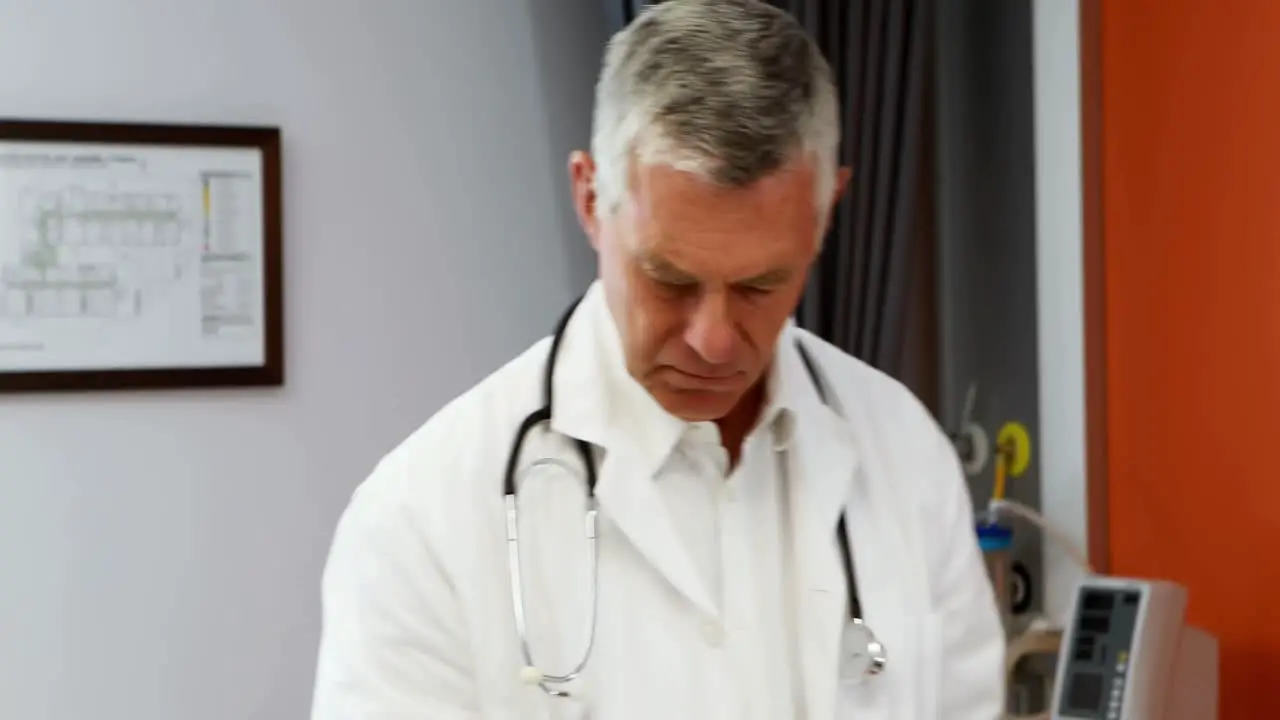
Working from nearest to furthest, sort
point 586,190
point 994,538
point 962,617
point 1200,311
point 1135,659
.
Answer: point 586,190 → point 962,617 → point 1135,659 → point 1200,311 → point 994,538

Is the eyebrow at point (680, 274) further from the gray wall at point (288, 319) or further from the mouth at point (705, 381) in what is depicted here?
the gray wall at point (288, 319)

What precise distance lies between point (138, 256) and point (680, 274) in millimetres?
1443

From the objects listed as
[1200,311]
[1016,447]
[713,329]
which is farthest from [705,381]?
[1016,447]

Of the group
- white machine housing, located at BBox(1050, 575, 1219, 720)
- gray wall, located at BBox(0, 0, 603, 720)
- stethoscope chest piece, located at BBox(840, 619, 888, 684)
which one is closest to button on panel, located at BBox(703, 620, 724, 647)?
stethoscope chest piece, located at BBox(840, 619, 888, 684)

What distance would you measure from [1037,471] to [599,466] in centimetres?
114

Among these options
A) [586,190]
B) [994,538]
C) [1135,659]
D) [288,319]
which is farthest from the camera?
[288,319]

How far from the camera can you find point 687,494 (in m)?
1.17

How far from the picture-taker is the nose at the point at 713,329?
40.0 inches

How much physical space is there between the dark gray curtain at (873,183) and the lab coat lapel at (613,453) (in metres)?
0.90

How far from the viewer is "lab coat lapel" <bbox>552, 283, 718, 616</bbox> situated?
3.67 feet

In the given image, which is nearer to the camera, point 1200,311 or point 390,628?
point 390,628

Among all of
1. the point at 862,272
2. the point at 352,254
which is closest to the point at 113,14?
the point at 352,254

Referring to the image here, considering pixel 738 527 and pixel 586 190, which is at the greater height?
pixel 586 190

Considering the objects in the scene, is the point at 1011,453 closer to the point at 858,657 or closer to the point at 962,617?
the point at 962,617
